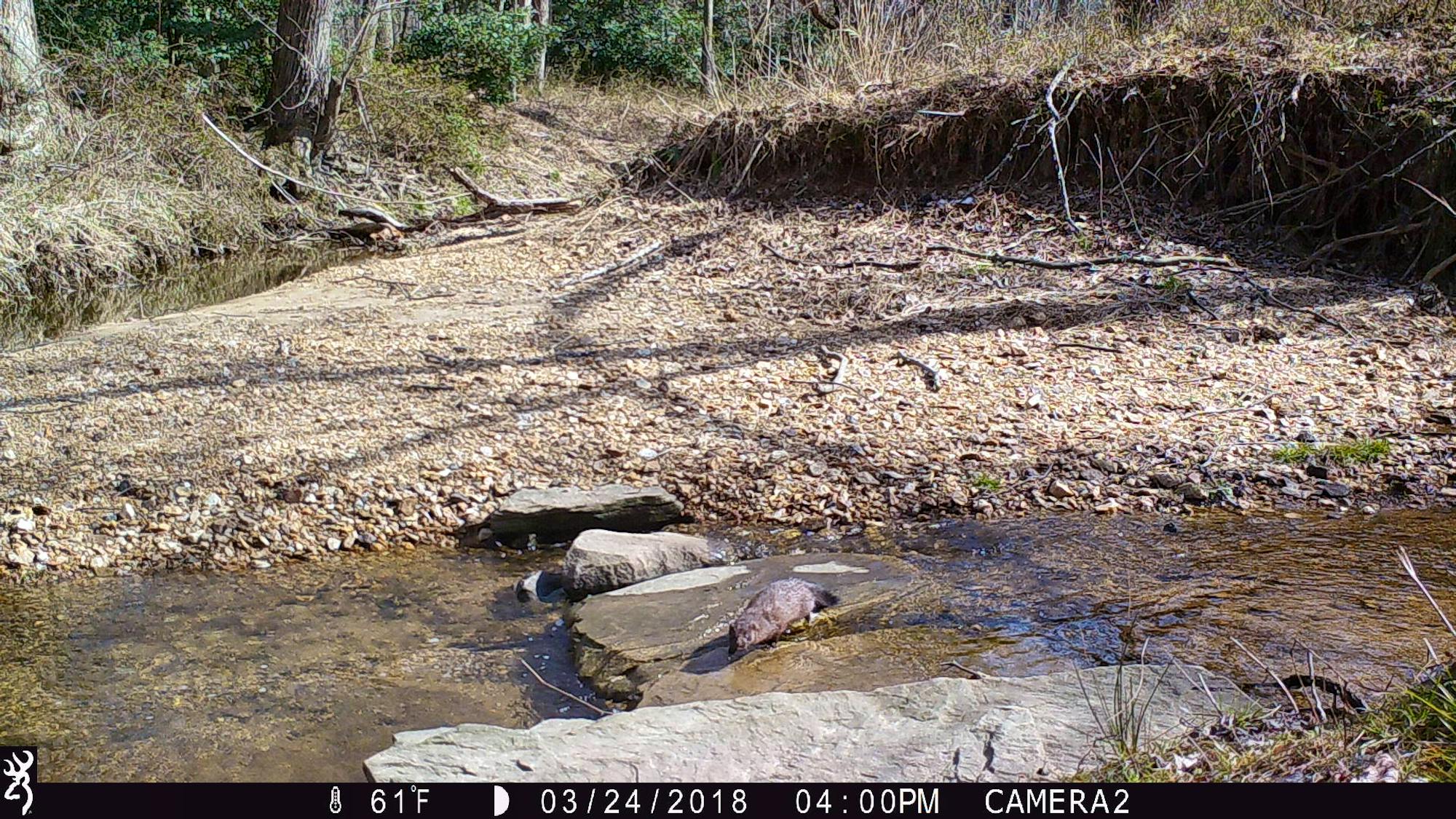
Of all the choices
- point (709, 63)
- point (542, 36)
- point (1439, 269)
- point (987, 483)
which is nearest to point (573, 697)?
point (987, 483)

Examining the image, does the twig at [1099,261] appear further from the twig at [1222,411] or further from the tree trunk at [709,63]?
the tree trunk at [709,63]

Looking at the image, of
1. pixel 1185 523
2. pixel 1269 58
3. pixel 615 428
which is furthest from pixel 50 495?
pixel 1269 58

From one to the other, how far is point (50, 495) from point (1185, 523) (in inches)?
181

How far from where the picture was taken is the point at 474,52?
1505 centimetres

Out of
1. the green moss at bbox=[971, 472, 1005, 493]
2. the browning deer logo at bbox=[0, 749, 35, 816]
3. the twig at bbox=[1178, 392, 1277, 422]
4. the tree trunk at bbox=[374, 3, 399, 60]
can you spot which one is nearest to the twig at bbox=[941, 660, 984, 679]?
the green moss at bbox=[971, 472, 1005, 493]

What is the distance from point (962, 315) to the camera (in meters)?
6.82

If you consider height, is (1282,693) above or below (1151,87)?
below

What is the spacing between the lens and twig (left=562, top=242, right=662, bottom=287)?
803 cm

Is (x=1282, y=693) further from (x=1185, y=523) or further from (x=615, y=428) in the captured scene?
(x=615, y=428)

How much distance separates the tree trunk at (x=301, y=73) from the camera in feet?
37.7

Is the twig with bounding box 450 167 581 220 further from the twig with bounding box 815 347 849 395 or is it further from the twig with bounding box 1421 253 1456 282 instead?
the twig with bounding box 1421 253 1456 282

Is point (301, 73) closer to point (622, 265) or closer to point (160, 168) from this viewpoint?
point (160, 168)

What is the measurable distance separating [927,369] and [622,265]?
296 centimetres

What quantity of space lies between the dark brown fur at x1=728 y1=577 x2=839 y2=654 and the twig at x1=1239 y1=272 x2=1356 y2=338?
434cm
